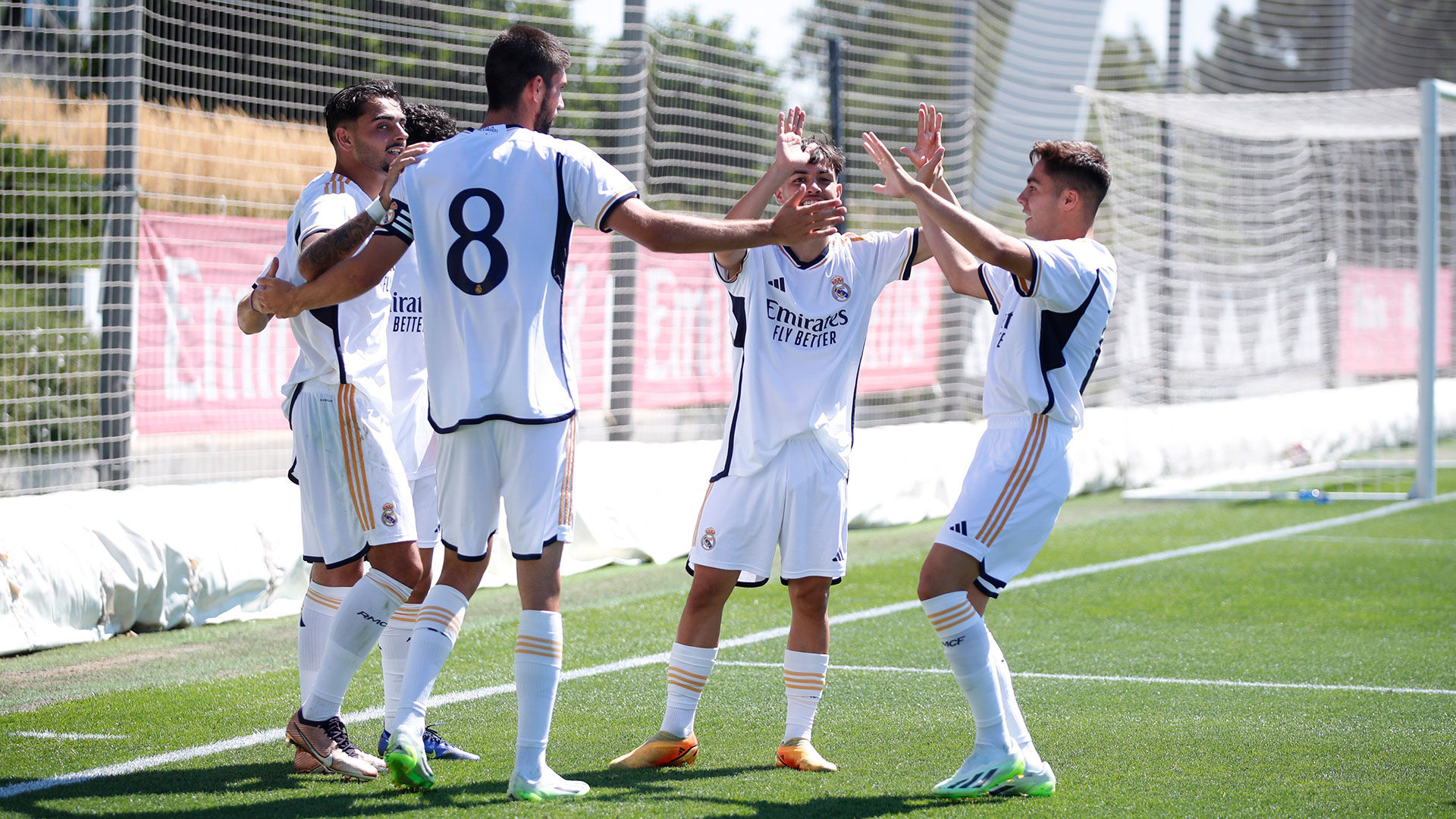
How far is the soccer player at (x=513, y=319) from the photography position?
394 centimetres

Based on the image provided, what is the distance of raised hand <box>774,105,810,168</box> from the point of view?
4.38 meters

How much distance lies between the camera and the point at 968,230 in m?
4.02

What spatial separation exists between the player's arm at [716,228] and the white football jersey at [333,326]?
956 millimetres

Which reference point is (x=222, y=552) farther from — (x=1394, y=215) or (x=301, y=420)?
(x=1394, y=215)

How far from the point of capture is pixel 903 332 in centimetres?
1355

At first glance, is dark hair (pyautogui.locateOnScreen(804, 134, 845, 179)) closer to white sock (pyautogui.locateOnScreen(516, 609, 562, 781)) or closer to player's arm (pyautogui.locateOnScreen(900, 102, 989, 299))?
player's arm (pyautogui.locateOnScreen(900, 102, 989, 299))

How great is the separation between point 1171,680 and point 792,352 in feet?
7.93

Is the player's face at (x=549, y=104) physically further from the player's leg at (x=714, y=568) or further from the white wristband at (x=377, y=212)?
the player's leg at (x=714, y=568)

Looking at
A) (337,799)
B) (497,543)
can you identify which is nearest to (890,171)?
(337,799)

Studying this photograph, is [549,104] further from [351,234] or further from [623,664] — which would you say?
[623,664]

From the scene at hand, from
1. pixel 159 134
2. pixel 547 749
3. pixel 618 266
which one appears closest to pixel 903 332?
pixel 618 266

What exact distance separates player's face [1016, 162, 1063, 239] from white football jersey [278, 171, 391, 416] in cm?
199

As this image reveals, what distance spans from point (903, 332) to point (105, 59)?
746 centimetres

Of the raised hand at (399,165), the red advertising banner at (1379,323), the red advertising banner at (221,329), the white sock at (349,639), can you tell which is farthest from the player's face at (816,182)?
the red advertising banner at (1379,323)
